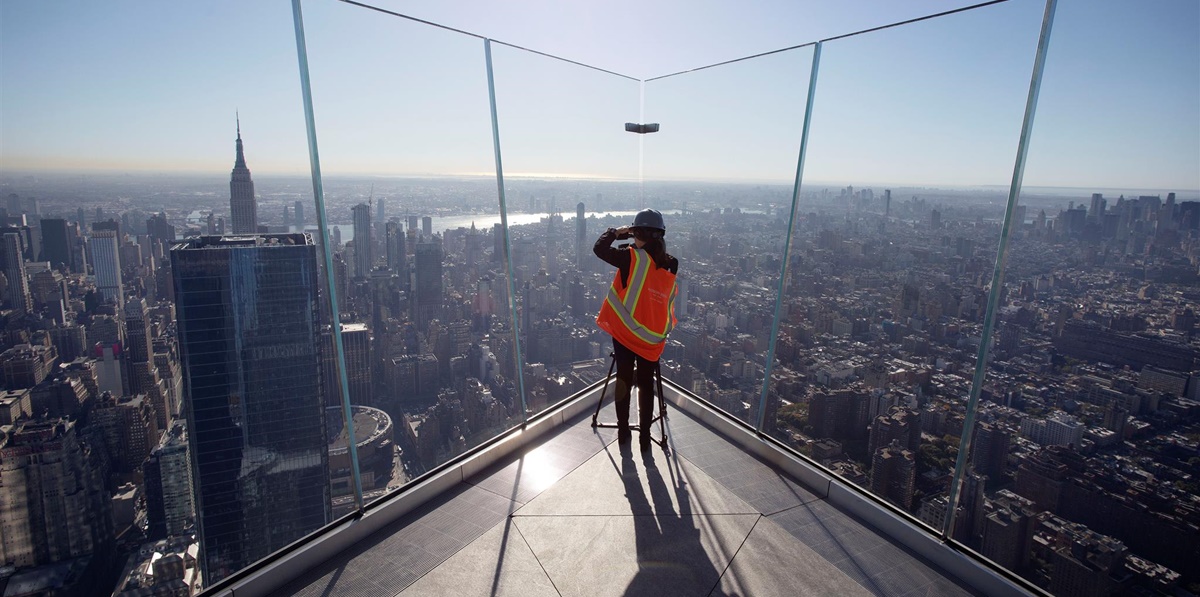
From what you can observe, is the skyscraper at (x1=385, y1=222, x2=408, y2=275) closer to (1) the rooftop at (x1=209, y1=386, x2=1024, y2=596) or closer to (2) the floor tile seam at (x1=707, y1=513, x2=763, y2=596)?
(1) the rooftop at (x1=209, y1=386, x2=1024, y2=596)

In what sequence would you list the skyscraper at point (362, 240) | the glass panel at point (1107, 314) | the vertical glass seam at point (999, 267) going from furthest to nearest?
the skyscraper at point (362, 240) → the glass panel at point (1107, 314) → the vertical glass seam at point (999, 267)

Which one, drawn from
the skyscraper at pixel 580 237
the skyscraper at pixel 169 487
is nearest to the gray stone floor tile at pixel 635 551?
the skyscraper at pixel 580 237

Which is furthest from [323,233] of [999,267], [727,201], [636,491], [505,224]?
[727,201]

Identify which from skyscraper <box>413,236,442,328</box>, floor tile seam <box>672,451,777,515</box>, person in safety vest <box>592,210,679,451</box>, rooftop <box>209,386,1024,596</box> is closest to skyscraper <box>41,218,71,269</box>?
skyscraper <box>413,236,442,328</box>

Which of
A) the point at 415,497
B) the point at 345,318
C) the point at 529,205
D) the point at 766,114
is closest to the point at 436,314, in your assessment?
the point at 529,205

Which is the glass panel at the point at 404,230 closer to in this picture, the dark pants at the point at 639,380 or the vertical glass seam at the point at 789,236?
the dark pants at the point at 639,380

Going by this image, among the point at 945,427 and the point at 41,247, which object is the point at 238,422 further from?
the point at 945,427
